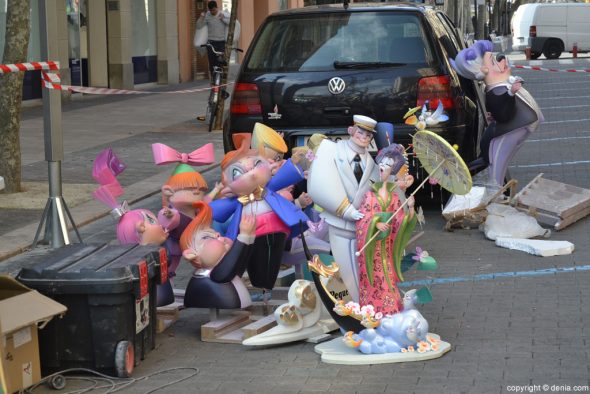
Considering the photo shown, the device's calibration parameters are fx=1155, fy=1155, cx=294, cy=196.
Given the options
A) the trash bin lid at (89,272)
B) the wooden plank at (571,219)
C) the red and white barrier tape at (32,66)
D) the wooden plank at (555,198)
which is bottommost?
the wooden plank at (571,219)

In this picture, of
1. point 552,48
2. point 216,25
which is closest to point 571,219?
point 216,25

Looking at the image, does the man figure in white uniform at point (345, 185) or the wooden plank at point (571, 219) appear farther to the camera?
the wooden plank at point (571, 219)

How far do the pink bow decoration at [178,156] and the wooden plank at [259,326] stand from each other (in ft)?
3.39

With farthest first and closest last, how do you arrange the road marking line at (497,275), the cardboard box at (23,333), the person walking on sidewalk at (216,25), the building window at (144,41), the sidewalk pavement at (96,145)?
the building window at (144,41), the person walking on sidewalk at (216,25), the sidewalk pavement at (96,145), the road marking line at (497,275), the cardboard box at (23,333)

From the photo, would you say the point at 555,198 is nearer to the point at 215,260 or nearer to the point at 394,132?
the point at 394,132

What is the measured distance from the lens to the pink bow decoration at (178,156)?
6785 mm

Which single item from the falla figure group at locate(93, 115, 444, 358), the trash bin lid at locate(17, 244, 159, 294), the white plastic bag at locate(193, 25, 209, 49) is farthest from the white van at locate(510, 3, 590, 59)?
the trash bin lid at locate(17, 244, 159, 294)

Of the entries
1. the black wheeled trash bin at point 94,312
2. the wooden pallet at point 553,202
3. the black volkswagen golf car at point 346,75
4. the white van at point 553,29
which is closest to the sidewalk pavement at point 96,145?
the black volkswagen golf car at point 346,75

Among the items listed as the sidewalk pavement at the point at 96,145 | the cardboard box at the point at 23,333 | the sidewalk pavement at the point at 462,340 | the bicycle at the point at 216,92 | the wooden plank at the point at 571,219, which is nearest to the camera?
the cardboard box at the point at 23,333

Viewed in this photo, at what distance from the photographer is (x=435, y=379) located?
5.65 meters

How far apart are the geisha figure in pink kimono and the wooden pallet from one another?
364 centimetres

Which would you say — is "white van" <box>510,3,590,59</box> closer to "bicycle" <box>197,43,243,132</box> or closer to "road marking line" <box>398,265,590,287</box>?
"bicycle" <box>197,43,243,132</box>

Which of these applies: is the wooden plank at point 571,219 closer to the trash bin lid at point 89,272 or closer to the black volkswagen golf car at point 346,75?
the black volkswagen golf car at point 346,75

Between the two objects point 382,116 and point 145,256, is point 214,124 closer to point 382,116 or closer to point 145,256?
point 382,116
